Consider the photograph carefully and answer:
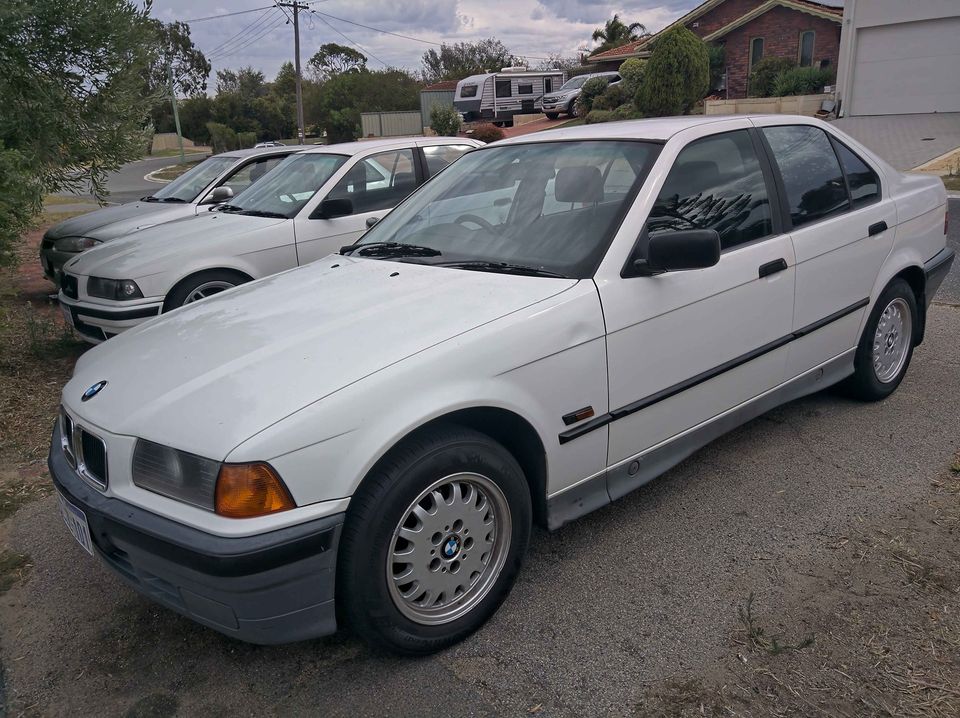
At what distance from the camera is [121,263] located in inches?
231

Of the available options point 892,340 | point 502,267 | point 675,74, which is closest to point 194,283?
point 502,267

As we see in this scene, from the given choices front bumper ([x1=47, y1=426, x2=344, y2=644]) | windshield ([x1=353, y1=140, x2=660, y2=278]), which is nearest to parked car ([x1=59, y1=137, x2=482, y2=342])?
windshield ([x1=353, y1=140, x2=660, y2=278])

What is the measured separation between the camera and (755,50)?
32.1 m

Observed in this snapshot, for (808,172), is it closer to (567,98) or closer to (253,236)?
(253,236)

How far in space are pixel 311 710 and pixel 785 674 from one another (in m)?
1.50

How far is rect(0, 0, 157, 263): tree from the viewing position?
617 cm

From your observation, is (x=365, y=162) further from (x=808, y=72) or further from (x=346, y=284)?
(x=808, y=72)

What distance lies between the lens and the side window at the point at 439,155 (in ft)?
23.6

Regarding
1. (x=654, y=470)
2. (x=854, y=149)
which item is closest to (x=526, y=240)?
(x=654, y=470)

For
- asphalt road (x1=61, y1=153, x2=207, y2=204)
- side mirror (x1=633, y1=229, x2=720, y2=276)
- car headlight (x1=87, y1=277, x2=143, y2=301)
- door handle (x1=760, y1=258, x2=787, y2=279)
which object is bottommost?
asphalt road (x1=61, y1=153, x2=207, y2=204)

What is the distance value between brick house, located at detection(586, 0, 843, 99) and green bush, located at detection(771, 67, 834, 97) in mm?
2042

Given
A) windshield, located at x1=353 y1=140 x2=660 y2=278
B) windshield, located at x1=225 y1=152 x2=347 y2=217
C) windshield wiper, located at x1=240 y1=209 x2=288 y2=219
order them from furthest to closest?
windshield, located at x1=225 y1=152 x2=347 y2=217 → windshield wiper, located at x1=240 y1=209 x2=288 y2=219 → windshield, located at x1=353 y1=140 x2=660 y2=278

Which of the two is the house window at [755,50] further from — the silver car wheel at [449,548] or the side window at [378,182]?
the silver car wheel at [449,548]

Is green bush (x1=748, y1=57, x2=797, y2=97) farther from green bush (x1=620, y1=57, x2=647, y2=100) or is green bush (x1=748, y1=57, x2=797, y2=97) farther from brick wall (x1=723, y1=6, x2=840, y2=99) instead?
green bush (x1=620, y1=57, x2=647, y2=100)
